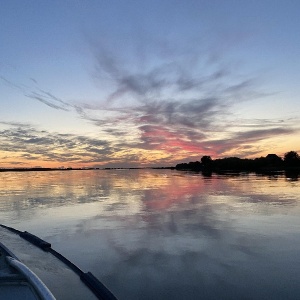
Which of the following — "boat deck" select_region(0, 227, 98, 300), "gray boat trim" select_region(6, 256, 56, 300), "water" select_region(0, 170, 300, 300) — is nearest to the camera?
"gray boat trim" select_region(6, 256, 56, 300)

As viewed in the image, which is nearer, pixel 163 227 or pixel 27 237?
pixel 27 237

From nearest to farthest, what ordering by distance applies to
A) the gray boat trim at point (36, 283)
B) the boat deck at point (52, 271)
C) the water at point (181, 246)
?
1. the gray boat trim at point (36, 283)
2. the boat deck at point (52, 271)
3. the water at point (181, 246)

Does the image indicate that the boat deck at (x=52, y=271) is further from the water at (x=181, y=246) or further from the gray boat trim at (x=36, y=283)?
the water at (x=181, y=246)

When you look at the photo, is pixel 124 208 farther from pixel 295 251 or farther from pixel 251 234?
pixel 295 251

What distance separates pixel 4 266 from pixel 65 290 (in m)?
1.95

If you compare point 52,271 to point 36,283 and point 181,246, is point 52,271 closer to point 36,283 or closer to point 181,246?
point 36,283

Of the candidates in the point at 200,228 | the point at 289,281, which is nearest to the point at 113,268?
the point at 289,281

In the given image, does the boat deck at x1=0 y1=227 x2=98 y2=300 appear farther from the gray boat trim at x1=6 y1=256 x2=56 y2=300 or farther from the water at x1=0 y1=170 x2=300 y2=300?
the water at x1=0 y1=170 x2=300 y2=300

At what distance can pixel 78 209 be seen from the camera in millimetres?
26578

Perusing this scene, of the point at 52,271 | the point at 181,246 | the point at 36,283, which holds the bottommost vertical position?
the point at 181,246

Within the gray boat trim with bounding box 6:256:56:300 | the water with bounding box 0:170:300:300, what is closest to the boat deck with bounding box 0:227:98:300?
the gray boat trim with bounding box 6:256:56:300

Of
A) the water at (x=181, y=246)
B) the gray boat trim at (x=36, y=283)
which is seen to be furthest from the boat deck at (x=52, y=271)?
the water at (x=181, y=246)

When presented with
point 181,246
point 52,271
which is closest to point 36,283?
point 52,271

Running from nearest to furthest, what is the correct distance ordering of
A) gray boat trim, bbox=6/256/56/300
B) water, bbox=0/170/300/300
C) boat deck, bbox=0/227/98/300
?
gray boat trim, bbox=6/256/56/300 → boat deck, bbox=0/227/98/300 → water, bbox=0/170/300/300
